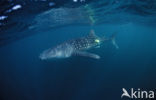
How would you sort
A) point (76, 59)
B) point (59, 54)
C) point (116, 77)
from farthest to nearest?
point (76, 59), point (116, 77), point (59, 54)

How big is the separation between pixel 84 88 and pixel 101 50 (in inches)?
846

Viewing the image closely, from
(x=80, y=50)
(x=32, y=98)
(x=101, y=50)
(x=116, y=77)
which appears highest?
(x=80, y=50)

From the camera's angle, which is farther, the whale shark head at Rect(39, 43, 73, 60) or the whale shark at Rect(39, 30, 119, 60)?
the whale shark head at Rect(39, 43, 73, 60)

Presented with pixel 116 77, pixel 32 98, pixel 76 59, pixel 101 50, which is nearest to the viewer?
pixel 32 98

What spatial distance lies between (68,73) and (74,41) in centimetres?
1668

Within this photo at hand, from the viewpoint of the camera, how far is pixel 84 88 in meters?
26.7

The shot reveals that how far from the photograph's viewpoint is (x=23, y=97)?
26.4 meters

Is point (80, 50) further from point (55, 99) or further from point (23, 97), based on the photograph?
point (23, 97)

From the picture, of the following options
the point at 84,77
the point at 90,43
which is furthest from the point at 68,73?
the point at 90,43

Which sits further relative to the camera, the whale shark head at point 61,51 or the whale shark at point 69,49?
the whale shark head at point 61,51

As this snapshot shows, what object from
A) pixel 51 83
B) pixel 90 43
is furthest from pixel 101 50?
pixel 90 43

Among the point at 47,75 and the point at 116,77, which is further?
the point at 47,75

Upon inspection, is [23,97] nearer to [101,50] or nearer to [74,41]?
[74,41]

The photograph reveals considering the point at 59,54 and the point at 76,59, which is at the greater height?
the point at 59,54
